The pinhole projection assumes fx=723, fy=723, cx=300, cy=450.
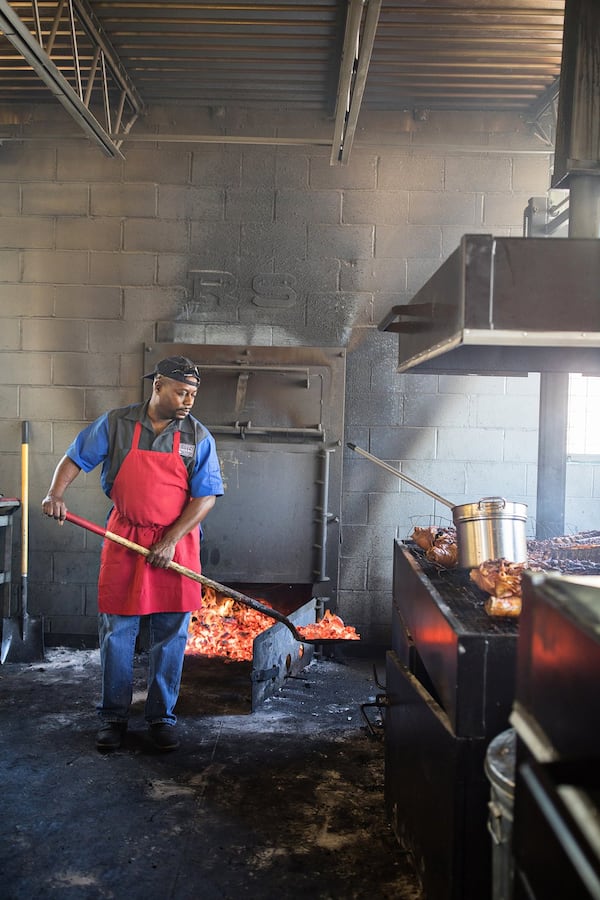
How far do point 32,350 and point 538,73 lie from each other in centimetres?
409

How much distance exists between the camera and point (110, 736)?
11.8 ft

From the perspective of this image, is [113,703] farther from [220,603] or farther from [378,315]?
[378,315]

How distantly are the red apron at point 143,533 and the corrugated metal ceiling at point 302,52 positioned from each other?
230 centimetres

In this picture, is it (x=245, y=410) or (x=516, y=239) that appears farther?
(x=245, y=410)

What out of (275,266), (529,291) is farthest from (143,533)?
(275,266)

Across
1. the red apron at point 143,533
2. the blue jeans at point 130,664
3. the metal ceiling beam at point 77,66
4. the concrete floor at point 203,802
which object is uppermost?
the metal ceiling beam at point 77,66

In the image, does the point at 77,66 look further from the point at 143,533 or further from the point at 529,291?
the point at 529,291

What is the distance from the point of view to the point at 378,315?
546 centimetres

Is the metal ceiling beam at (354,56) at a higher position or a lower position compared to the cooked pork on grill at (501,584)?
higher

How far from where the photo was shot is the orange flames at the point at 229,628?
5.18 metres

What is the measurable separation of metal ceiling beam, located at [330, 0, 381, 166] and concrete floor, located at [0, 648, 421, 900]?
348 cm

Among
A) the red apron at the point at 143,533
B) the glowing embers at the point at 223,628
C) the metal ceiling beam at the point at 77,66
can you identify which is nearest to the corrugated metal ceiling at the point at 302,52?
the metal ceiling beam at the point at 77,66

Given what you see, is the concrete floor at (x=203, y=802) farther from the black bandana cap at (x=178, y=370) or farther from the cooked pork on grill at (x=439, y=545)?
the black bandana cap at (x=178, y=370)

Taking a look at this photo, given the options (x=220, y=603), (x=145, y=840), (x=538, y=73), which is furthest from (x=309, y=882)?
(x=538, y=73)
